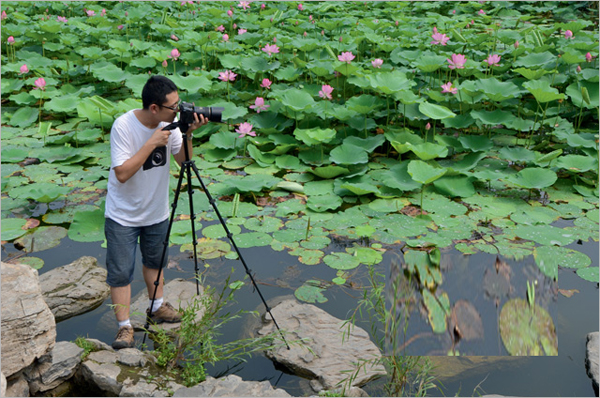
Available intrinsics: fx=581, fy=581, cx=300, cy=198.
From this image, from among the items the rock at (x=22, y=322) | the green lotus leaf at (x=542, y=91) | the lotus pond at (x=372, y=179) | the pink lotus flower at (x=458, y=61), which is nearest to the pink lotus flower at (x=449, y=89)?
the lotus pond at (x=372, y=179)

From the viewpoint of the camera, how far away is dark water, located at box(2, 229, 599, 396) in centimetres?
226

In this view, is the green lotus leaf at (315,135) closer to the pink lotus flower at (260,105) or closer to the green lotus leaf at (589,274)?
the pink lotus flower at (260,105)

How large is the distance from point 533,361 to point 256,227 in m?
1.86

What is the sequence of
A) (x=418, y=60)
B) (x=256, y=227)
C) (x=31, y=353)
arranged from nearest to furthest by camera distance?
(x=31, y=353) < (x=256, y=227) < (x=418, y=60)

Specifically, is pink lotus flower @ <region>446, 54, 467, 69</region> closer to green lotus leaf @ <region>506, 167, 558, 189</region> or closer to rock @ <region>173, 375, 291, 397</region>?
green lotus leaf @ <region>506, 167, 558, 189</region>

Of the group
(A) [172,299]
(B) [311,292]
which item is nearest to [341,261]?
(B) [311,292]

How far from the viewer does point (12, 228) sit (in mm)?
3717

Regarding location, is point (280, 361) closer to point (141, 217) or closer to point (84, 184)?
point (141, 217)

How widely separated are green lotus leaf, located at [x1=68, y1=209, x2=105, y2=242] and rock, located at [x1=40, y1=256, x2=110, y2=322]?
0.32 meters

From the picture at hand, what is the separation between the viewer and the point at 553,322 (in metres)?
2.33

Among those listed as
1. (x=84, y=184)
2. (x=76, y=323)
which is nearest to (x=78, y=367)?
(x=76, y=323)

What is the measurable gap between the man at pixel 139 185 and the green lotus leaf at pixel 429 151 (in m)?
2.03

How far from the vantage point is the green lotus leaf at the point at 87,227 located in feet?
12.1

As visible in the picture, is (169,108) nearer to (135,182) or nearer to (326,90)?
(135,182)
